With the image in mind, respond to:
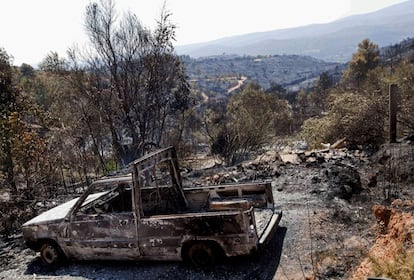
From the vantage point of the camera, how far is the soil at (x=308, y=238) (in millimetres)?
5895

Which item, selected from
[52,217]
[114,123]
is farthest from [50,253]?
[114,123]

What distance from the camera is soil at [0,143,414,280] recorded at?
5.89 meters

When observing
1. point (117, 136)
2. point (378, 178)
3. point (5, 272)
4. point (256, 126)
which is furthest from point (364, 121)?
point (5, 272)

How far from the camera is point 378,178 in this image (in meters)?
10.5

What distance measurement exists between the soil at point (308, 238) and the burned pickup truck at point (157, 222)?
0.77ft

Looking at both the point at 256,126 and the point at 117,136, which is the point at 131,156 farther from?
the point at 256,126

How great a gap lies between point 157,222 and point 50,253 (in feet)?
7.37

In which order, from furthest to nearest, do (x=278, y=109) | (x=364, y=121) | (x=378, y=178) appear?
(x=278, y=109), (x=364, y=121), (x=378, y=178)

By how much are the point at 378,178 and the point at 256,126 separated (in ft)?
48.5

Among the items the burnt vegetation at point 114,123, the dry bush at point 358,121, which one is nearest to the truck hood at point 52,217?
the burnt vegetation at point 114,123

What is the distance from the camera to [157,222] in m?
6.13

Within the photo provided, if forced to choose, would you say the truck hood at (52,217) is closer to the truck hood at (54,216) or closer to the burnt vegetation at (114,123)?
the truck hood at (54,216)

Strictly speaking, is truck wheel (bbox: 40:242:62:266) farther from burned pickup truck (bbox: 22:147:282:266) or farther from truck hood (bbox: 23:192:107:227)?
truck hood (bbox: 23:192:107:227)

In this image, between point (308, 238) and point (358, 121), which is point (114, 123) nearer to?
point (358, 121)
